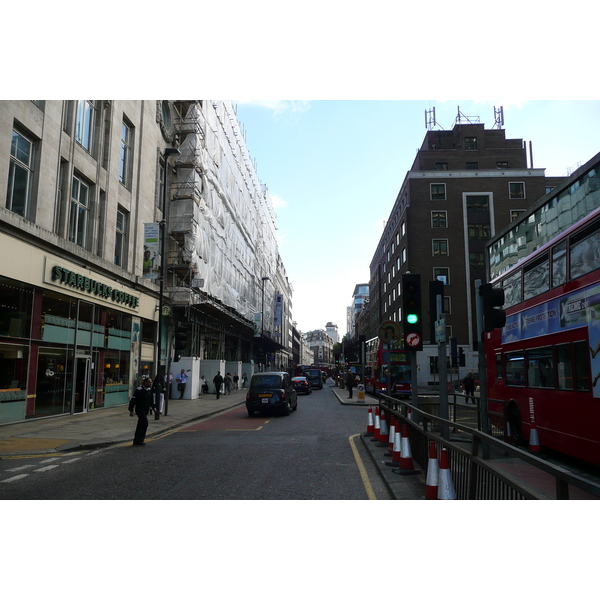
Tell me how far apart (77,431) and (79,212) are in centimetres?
1011

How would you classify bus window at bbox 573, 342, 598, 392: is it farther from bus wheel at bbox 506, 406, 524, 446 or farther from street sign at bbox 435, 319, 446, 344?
bus wheel at bbox 506, 406, 524, 446

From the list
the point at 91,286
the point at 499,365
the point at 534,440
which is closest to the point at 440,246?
the point at 91,286

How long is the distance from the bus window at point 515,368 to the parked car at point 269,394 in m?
10.1

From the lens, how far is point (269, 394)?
20.6 m

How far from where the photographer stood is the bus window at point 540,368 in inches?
400

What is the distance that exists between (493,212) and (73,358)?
4803cm

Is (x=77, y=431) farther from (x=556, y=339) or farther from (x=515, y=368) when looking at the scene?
(x=556, y=339)

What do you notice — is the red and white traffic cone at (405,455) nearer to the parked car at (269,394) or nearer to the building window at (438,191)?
the parked car at (269,394)

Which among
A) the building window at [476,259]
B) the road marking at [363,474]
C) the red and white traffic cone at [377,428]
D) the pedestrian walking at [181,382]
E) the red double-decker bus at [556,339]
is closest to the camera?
the road marking at [363,474]

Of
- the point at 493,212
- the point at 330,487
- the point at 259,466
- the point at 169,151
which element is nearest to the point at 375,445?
the point at 259,466

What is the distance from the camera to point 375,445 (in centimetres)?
1212

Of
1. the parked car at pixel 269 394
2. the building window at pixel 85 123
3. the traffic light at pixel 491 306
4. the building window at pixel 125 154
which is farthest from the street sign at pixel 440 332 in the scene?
the building window at pixel 125 154

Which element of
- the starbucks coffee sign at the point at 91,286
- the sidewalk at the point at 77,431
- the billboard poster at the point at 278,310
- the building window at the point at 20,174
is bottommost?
the sidewalk at the point at 77,431

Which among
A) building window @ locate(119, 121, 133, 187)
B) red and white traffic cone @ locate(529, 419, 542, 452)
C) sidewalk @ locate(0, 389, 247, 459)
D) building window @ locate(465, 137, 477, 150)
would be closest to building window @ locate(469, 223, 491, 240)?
building window @ locate(465, 137, 477, 150)
